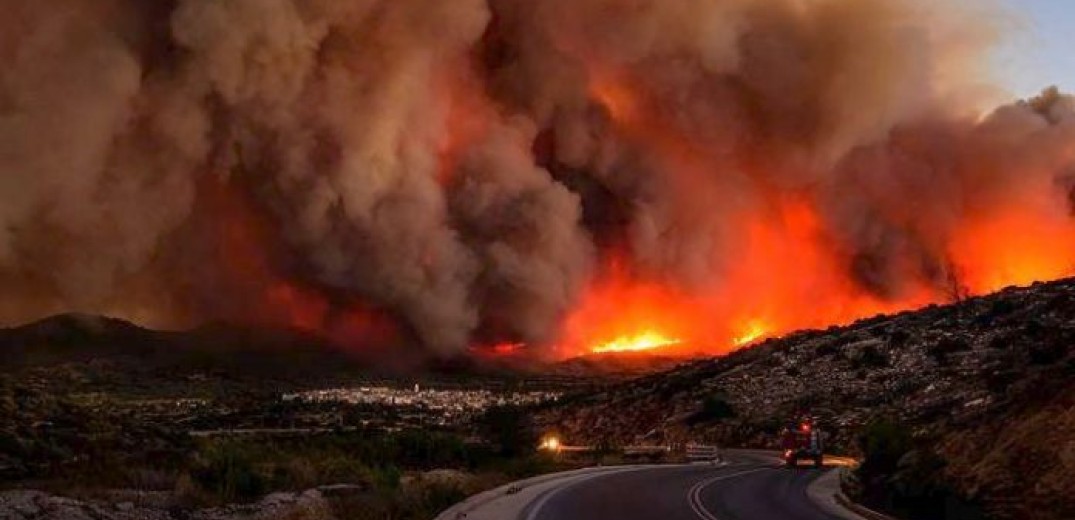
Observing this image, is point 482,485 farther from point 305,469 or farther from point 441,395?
point 441,395

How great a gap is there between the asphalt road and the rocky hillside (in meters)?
A: 5.96

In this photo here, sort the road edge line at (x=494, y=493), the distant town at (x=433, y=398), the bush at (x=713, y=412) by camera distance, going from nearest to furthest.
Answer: the road edge line at (x=494, y=493) < the bush at (x=713, y=412) < the distant town at (x=433, y=398)

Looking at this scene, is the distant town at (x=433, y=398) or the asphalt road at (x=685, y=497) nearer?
the asphalt road at (x=685, y=497)

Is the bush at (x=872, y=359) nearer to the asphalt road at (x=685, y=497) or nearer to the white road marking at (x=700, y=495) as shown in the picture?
the asphalt road at (x=685, y=497)

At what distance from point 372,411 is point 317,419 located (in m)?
10.3

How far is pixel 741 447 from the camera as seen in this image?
52.5m

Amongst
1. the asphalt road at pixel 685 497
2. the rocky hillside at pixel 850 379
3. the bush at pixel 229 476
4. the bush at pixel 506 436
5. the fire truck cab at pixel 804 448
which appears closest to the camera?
the asphalt road at pixel 685 497

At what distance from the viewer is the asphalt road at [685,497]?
55.9ft

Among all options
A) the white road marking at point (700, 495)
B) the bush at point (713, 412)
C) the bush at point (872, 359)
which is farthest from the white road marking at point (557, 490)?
the bush at point (872, 359)

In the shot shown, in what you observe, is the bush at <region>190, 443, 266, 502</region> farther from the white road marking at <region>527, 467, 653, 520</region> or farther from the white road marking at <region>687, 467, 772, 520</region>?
the white road marking at <region>687, 467, 772, 520</region>

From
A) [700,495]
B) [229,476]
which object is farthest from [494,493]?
[229,476]

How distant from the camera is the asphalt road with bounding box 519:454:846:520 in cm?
1703

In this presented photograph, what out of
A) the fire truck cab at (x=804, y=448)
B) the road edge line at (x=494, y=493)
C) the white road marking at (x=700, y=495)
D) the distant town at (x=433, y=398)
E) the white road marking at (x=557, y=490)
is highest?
the distant town at (x=433, y=398)

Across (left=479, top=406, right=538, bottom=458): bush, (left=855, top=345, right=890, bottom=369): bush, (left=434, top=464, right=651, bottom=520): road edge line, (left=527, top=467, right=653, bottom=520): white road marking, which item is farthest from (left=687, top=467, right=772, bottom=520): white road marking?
(left=855, top=345, right=890, bottom=369): bush
